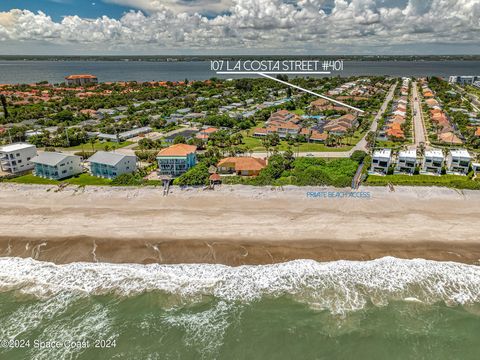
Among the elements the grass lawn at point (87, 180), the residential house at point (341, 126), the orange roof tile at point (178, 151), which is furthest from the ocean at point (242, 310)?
the residential house at point (341, 126)

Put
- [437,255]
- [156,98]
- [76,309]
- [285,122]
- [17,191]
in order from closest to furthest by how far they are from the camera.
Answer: [76,309] < [437,255] < [17,191] < [285,122] < [156,98]

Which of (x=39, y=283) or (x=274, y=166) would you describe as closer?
(x=39, y=283)

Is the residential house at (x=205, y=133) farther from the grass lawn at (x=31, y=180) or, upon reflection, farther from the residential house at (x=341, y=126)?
the grass lawn at (x=31, y=180)

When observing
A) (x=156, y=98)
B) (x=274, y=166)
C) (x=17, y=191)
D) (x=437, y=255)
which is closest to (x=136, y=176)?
(x=17, y=191)

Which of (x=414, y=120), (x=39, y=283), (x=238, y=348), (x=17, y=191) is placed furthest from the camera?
(x=414, y=120)

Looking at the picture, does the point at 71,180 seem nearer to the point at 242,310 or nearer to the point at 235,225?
the point at 235,225

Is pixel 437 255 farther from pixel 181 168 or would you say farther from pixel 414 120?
pixel 414 120

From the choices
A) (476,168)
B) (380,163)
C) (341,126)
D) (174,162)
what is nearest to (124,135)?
(174,162)
